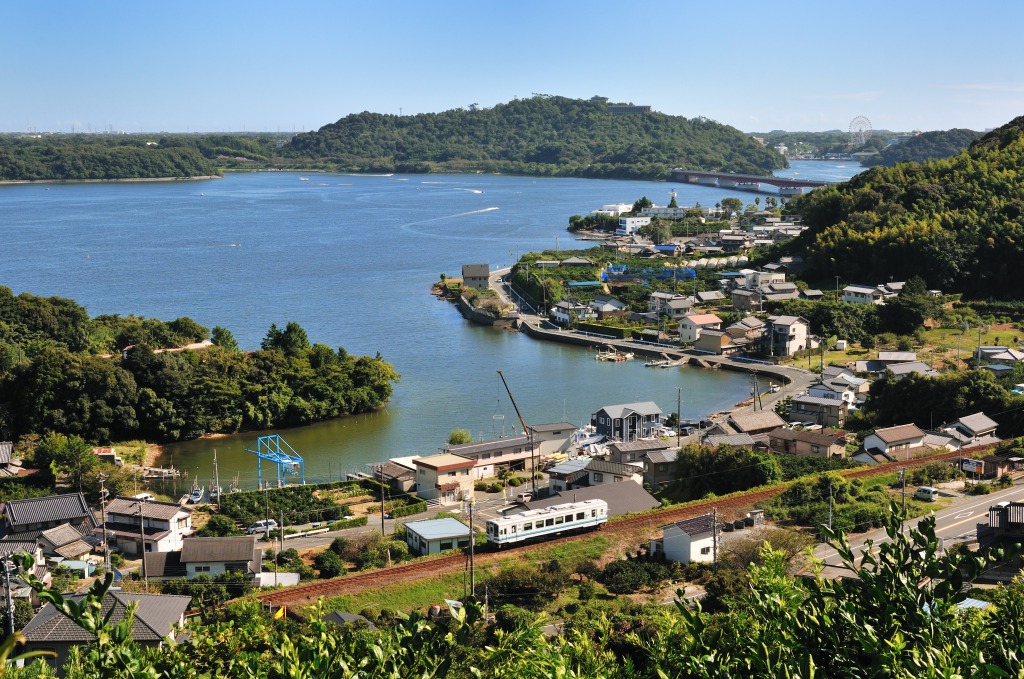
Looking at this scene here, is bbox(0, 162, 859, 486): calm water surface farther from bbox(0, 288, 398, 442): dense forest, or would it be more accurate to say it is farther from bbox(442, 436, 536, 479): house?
bbox(442, 436, 536, 479): house

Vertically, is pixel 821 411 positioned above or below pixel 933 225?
below

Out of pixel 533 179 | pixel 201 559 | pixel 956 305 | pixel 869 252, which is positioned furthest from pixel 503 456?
pixel 533 179

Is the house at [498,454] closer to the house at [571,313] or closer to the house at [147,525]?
the house at [147,525]

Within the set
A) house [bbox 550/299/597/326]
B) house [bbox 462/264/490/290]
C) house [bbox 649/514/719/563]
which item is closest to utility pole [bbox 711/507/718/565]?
house [bbox 649/514/719/563]

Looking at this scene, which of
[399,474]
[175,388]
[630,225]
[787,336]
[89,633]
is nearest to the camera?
[89,633]

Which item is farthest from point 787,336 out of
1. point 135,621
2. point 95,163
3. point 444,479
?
point 95,163

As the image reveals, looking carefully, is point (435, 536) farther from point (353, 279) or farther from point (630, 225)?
point (630, 225)

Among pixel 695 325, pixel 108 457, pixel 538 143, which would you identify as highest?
pixel 538 143
